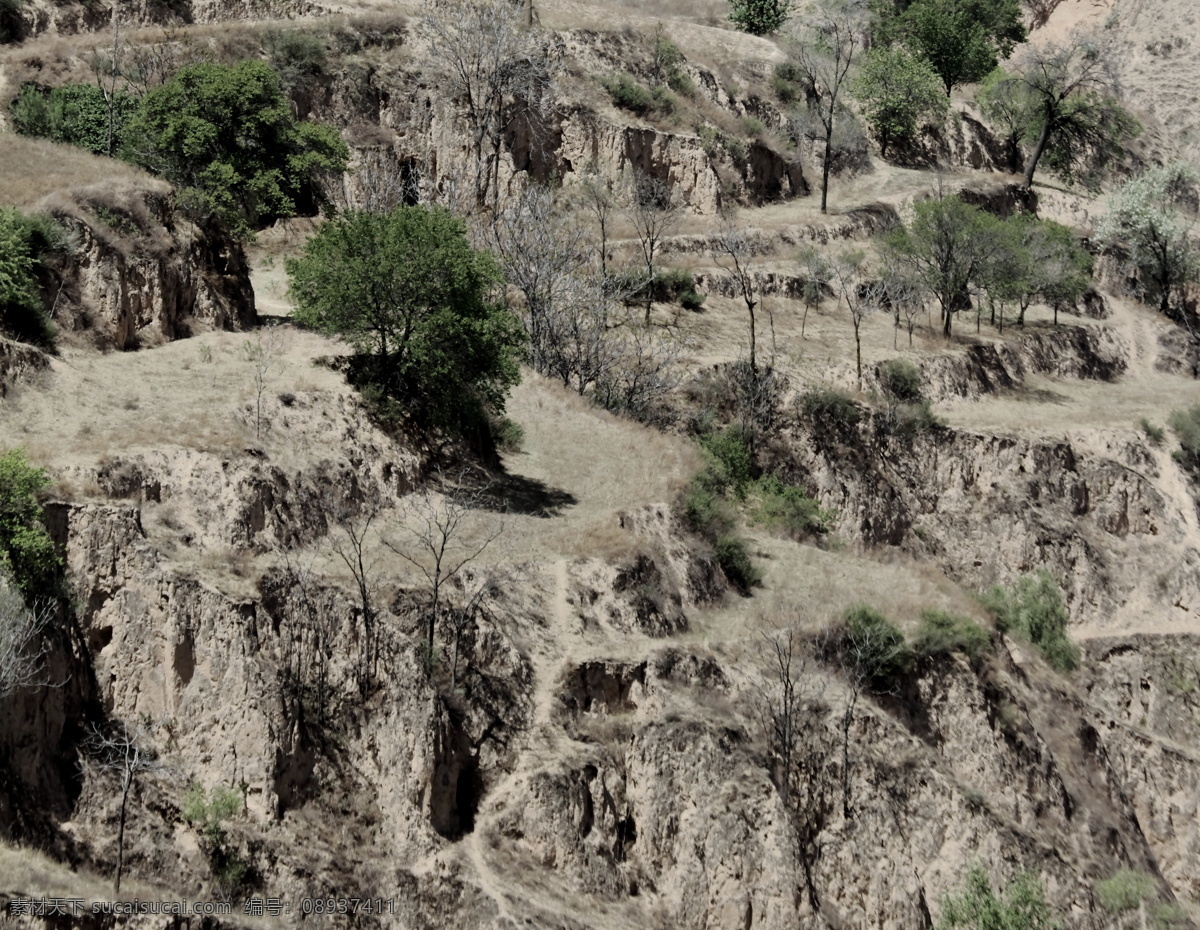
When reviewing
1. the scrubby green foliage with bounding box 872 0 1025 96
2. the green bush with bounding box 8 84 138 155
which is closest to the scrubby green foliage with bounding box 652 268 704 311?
the green bush with bounding box 8 84 138 155

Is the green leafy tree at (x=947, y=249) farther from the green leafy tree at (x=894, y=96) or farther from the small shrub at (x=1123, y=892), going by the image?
the small shrub at (x=1123, y=892)

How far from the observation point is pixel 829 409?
46.7 meters

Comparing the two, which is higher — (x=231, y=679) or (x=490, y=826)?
(x=231, y=679)

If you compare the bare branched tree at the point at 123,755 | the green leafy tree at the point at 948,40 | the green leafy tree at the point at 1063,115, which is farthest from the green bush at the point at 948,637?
the green leafy tree at the point at 948,40

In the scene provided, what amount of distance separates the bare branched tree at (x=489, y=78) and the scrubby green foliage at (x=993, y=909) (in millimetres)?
34721

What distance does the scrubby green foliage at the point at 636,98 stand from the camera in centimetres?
6066

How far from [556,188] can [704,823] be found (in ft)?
113

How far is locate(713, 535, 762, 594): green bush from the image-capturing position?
36.2 m

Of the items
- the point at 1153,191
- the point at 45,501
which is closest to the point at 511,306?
the point at 45,501

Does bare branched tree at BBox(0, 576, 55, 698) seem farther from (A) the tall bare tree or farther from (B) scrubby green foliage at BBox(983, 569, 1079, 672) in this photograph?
(A) the tall bare tree

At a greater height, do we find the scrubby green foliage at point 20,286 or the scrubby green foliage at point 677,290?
the scrubby green foliage at point 20,286

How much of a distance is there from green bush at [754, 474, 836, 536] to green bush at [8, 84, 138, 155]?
907 inches

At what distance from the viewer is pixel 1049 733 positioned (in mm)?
35875

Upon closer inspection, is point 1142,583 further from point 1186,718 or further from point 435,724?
point 435,724
